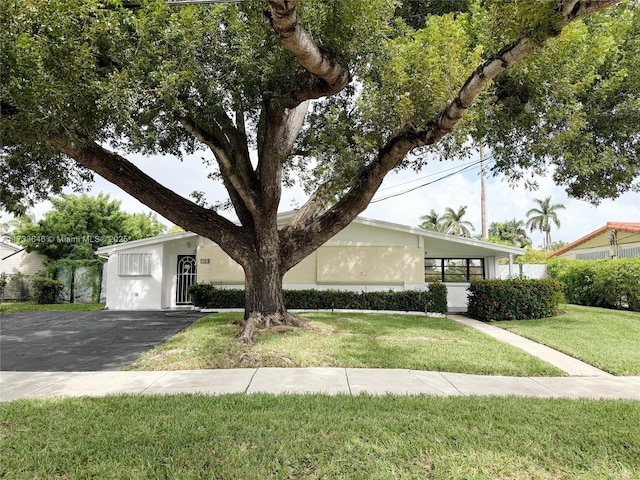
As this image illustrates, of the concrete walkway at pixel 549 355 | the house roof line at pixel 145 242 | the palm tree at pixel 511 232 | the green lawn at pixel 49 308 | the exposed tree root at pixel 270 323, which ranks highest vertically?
the palm tree at pixel 511 232

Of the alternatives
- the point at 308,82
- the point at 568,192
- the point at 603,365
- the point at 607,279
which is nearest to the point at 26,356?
the point at 308,82

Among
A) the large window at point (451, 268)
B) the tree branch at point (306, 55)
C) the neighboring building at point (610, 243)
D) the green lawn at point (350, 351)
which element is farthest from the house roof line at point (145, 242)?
the neighboring building at point (610, 243)

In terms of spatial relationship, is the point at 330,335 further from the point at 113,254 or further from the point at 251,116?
the point at 113,254

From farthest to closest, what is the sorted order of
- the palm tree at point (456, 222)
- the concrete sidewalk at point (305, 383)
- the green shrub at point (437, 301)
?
the palm tree at point (456, 222)
the green shrub at point (437, 301)
the concrete sidewalk at point (305, 383)

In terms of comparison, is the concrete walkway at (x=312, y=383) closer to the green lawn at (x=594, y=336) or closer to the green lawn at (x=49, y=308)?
the green lawn at (x=594, y=336)

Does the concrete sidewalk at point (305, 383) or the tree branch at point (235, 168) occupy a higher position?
the tree branch at point (235, 168)

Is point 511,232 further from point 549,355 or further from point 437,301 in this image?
point 549,355

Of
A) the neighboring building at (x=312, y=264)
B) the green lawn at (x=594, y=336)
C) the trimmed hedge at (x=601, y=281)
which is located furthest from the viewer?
the neighboring building at (x=312, y=264)

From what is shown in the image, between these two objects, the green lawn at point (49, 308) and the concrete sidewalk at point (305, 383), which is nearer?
the concrete sidewalk at point (305, 383)

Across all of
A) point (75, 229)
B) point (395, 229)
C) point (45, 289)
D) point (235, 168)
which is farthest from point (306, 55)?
point (75, 229)

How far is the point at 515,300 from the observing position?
1316 cm

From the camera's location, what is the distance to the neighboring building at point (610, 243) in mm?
20000

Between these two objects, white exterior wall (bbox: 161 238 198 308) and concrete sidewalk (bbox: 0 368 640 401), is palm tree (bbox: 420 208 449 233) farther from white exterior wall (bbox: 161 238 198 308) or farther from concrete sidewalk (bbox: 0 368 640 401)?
concrete sidewalk (bbox: 0 368 640 401)

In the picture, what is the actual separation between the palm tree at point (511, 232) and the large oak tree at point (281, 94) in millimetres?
43122
